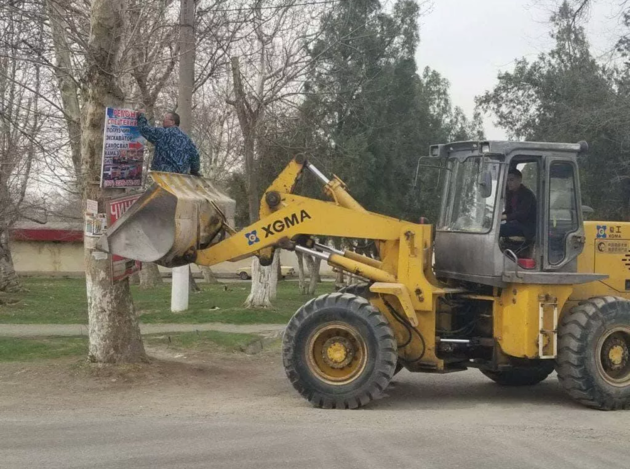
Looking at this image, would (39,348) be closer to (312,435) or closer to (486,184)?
(312,435)

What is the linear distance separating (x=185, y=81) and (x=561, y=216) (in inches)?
376

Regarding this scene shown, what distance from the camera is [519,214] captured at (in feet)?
30.8

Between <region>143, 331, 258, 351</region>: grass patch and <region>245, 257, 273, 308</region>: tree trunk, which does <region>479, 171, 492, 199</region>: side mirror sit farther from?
<region>245, 257, 273, 308</region>: tree trunk

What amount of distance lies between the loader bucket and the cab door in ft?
13.3

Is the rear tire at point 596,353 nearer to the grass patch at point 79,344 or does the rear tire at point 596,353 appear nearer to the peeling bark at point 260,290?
the grass patch at point 79,344

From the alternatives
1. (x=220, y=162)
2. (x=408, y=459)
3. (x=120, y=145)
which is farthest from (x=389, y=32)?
(x=408, y=459)

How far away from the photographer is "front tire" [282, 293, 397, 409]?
886 centimetres

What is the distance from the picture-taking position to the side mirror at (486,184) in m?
9.21

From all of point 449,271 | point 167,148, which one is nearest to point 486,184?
point 449,271

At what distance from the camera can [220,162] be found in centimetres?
2834

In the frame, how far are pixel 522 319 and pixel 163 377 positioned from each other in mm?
4809

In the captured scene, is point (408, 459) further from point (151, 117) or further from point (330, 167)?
point (330, 167)

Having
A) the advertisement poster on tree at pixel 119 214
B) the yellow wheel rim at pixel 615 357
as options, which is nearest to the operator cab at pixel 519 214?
the yellow wheel rim at pixel 615 357

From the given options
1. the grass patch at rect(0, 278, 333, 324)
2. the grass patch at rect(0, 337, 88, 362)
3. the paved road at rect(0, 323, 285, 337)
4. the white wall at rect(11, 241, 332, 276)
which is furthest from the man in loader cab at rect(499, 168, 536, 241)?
the white wall at rect(11, 241, 332, 276)
